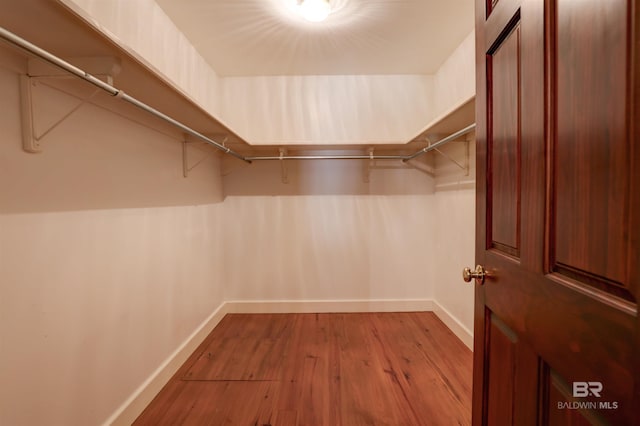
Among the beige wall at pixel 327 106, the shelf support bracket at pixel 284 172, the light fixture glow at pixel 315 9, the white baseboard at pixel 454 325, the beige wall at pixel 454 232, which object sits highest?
the light fixture glow at pixel 315 9

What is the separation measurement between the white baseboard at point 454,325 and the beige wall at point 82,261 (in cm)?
214

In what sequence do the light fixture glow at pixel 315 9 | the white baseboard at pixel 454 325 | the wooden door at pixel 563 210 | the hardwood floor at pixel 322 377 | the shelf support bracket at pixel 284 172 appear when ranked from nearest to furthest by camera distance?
the wooden door at pixel 563 210 → the hardwood floor at pixel 322 377 → the light fixture glow at pixel 315 9 → the white baseboard at pixel 454 325 → the shelf support bracket at pixel 284 172

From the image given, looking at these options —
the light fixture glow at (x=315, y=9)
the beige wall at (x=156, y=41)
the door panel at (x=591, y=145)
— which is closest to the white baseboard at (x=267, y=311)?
the beige wall at (x=156, y=41)

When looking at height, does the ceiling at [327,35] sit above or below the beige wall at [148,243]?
above

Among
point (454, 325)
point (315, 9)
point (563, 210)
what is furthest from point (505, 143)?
point (454, 325)

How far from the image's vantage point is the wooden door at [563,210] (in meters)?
0.43

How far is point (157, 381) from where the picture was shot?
63.9 inches

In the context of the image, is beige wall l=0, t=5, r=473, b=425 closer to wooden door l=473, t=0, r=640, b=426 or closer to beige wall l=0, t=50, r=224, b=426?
beige wall l=0, t=50, r=224, b=426

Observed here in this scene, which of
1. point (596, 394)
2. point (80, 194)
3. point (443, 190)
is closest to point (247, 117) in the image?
point (80, 194)

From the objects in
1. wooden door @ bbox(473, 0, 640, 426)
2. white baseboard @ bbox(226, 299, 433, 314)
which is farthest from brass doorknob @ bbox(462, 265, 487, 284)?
white baseboard @ bbox(226, 299, 433, 314)

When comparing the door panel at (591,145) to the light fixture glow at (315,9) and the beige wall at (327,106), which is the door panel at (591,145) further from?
the beige wall at (327,106)

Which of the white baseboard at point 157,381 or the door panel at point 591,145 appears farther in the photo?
the white baseboard at point 157,381

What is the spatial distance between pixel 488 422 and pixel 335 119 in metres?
2.46

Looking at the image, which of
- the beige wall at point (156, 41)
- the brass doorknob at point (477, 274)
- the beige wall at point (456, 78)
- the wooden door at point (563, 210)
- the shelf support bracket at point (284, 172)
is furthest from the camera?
the shelf support bracket at point (284, 172)
